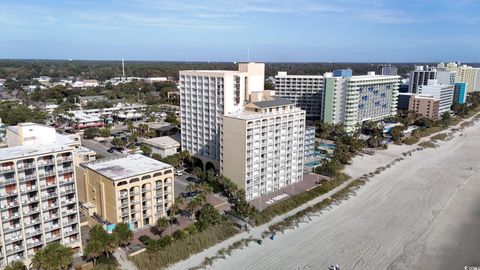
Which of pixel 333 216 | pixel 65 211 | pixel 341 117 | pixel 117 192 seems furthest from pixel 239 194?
pixel 341 117

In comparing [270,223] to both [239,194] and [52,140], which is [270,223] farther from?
[52,140]

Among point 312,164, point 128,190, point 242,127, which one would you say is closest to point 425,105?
point 312,164

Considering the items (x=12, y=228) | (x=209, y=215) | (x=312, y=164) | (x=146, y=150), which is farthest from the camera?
(x=312, y=164)

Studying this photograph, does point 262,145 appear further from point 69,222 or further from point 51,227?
point 51,227

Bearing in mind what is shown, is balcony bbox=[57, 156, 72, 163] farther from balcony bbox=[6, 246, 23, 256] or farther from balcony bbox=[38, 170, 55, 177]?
balcony bbox=[6, 246, 23, 256]

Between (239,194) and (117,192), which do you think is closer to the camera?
(117,192)
